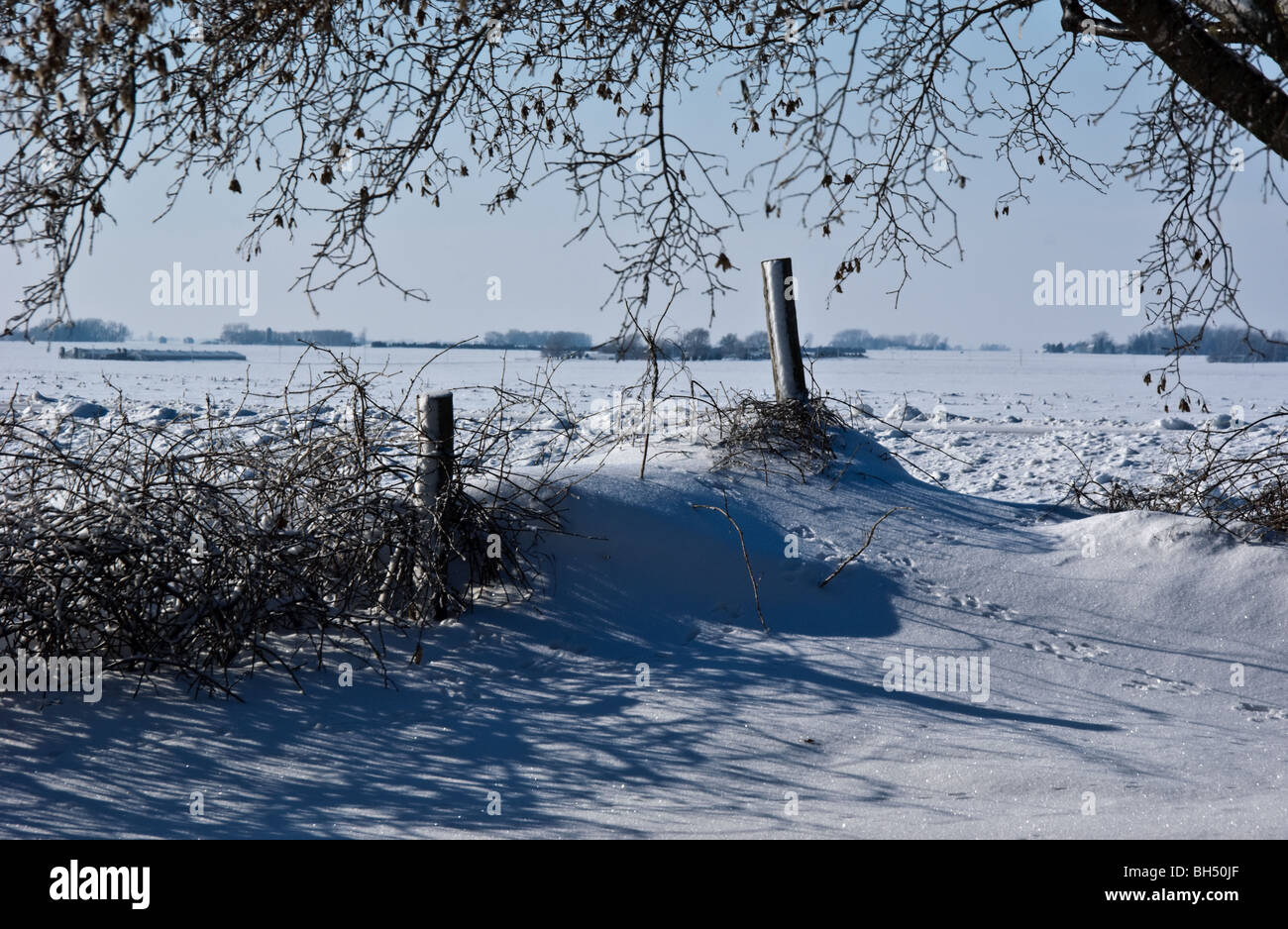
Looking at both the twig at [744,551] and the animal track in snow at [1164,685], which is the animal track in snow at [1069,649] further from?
the twig at [744,551]

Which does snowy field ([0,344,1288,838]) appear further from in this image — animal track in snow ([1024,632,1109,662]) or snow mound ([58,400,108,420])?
snow mound ([58,400,108,420])

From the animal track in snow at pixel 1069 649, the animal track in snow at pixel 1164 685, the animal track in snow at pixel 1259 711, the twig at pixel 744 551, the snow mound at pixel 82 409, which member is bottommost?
the animal track in snow at pixel 1259 711

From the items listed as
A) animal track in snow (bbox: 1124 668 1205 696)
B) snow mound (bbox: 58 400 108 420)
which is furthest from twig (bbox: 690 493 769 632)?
snow mound (bbox: 58 400 108 420)

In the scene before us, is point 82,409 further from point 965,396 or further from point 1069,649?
point 965,396

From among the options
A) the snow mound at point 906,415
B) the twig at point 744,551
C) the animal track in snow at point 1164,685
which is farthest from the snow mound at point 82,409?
the animal track in snow at point 1164,685

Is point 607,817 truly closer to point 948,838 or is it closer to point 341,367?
point 948,838

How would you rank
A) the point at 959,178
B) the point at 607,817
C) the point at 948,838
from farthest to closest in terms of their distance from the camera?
1. the point at 959,178
2. the point at 607,817
3. the point at 948,838

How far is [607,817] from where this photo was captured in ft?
11.1

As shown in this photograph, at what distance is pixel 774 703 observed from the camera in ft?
14.3

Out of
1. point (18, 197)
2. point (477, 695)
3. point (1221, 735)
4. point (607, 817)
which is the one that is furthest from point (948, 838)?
point (18, 197)

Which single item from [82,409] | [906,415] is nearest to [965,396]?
[906,415]

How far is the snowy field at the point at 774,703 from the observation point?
345 centimetres

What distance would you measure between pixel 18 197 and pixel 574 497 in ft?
10.5

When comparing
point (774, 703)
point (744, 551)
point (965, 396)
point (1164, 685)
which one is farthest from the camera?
point (965, 396)
